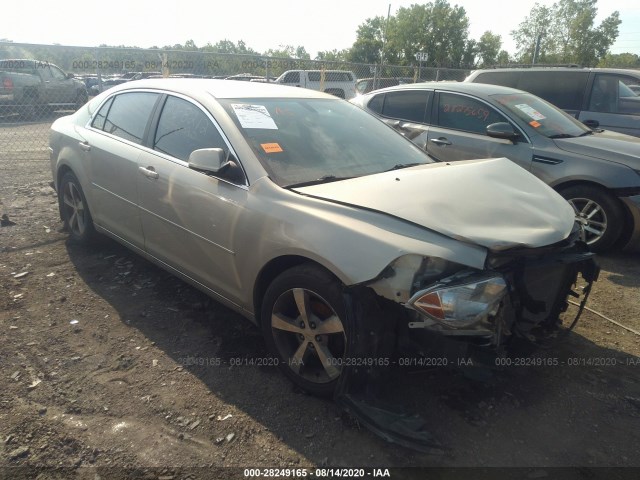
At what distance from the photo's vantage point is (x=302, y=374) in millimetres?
2656

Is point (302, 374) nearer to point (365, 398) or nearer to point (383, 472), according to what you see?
point (365, 398)

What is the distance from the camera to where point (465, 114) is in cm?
575

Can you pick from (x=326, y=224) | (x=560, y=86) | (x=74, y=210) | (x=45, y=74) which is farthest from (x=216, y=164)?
(x=45, y=74)

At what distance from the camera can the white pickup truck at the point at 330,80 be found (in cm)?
1644

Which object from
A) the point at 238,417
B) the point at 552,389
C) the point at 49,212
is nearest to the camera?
the point at 238,417

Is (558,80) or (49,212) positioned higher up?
(558,80)

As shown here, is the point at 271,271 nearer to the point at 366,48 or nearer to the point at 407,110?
the point at 407,110

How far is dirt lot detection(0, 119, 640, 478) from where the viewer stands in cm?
225

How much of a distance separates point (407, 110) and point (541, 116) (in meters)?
1.67

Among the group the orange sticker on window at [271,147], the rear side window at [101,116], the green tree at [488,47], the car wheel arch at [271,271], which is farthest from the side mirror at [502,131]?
the green tree at [488,47]

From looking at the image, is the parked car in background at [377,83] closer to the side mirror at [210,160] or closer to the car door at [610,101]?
the car door at [610,101]

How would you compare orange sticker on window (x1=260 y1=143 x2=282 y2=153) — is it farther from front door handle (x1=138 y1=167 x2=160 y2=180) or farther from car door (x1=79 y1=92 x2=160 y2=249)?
car door (x1=79 y1=92 x2=160 y2=249)

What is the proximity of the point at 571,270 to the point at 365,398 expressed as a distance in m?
1.38

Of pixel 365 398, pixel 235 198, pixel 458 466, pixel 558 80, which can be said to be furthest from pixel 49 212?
pixel 558 80
